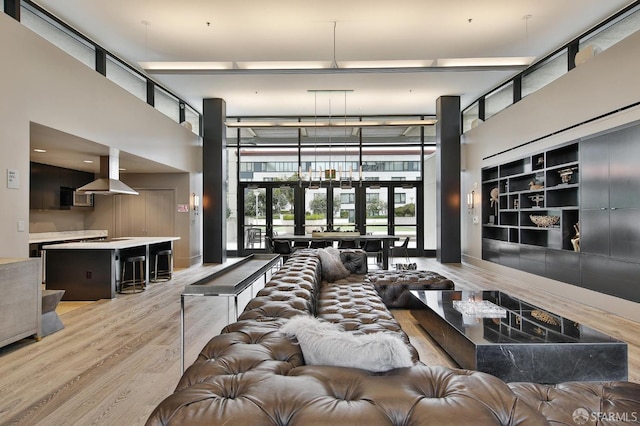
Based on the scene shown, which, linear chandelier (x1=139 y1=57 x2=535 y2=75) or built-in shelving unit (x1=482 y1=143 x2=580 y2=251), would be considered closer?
linear chandelier (x1=139 y1=57 x2=535 y2=75)

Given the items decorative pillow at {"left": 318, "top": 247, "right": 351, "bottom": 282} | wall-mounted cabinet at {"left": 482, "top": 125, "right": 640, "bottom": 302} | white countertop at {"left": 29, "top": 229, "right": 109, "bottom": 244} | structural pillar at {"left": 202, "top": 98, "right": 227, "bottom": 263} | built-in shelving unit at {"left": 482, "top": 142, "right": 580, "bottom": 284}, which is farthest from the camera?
structural pillar at {"left": 202, "top": 98, "right": 227, "bottom": 263}

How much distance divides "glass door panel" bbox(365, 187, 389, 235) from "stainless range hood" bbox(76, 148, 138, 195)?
6944mm

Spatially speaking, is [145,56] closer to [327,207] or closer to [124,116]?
[124,116]

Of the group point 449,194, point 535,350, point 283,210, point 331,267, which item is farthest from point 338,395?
point 283,210

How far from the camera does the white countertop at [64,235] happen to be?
7654mm

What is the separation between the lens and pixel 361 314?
11.0 feet

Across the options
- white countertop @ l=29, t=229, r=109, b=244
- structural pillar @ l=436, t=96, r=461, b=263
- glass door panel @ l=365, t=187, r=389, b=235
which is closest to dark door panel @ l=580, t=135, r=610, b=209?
structural pillar @ l=436, t=96, r=461, b=263

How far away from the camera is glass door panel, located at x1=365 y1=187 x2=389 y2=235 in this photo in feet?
39.5

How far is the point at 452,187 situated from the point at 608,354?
26.0ft

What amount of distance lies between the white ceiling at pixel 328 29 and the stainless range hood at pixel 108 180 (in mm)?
1747

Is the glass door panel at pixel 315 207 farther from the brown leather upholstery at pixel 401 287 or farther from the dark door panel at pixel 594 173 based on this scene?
the dark door panel at pixel 594 173

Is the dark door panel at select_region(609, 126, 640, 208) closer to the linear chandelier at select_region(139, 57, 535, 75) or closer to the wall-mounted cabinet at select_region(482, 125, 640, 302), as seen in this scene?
the wall-mounted cabinet at select_region(482, 125, 640, 302)

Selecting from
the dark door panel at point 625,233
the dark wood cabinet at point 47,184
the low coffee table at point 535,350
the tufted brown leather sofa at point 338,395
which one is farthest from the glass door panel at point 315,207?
the tufted brown leather sofa at point 338,395

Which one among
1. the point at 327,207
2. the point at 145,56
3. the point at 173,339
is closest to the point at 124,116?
the point at 145,56
